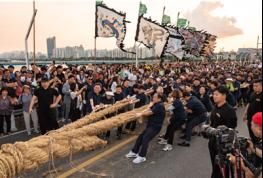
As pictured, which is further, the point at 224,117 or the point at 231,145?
the point at 224,117

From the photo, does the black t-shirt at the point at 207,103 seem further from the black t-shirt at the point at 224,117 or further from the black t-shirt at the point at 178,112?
the black t-shirt at the point at 224,117

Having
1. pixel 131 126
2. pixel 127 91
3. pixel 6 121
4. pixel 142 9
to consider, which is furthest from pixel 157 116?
pixel 142 9

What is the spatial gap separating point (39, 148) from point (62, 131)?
0.96 metres

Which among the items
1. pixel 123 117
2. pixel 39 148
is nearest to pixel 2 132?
pixel 123 117

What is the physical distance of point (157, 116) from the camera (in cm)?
750

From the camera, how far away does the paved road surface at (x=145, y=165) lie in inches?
251

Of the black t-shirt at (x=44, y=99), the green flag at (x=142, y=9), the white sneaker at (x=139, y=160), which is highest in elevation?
the green flag at (x=142, y=9)

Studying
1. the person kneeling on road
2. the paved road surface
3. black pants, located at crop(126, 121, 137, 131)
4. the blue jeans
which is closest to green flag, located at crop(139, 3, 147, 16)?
black pants, located at crop(126, 121, 137, 131)

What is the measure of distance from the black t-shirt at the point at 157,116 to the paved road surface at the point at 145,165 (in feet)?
2.39

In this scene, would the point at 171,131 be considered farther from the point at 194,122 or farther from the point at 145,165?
the point at 145,165

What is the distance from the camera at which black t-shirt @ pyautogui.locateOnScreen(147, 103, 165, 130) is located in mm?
7430

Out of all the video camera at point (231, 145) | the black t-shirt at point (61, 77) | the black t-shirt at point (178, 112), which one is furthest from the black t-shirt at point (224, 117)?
the black t-shirt at point (61, 77)

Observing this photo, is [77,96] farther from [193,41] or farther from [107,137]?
[193,41]

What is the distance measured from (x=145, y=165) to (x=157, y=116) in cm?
116
